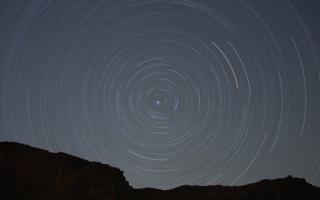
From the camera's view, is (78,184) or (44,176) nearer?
(44,176)

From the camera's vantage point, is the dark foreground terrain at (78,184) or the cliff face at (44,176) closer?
the cliff face at (44,176)

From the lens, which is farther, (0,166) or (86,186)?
(86,186)

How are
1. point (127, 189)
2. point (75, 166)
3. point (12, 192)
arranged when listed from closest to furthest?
point (12, 192)
point (75, 166)
point (127, 189)

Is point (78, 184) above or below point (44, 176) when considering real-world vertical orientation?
below

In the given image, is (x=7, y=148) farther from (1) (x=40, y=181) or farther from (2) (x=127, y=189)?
(2) (x=127, y=189)

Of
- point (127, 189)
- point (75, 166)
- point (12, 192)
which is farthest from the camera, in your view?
point (127, 189)

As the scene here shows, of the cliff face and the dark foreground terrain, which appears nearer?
the cliff face

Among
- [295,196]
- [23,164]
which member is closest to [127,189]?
[23,164]

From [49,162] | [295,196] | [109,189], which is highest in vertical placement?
[49,162]
